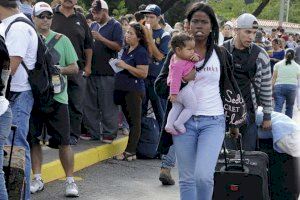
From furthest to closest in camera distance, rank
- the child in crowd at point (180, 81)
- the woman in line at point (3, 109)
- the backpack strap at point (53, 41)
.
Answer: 1. the backpack strap at point (53, 41)
2. the child in crowd at point (180, 81)
3. the woman in line at point (3, 109)

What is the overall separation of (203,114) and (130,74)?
415 centimetres

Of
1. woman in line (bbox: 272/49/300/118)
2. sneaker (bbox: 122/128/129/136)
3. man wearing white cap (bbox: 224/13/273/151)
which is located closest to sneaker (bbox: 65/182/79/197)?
man wearing white cap (bbox: 224/13/273/151)

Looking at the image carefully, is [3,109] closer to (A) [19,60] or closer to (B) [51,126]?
(A) [19,60]

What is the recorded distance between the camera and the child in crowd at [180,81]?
18.7 ft

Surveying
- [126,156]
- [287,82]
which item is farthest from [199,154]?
[287,82]

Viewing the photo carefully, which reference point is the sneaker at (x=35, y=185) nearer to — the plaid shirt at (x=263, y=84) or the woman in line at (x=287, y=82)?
the plaid shirt at (x=263, y=84)

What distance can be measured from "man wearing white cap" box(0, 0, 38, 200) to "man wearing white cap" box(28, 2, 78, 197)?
0.74m

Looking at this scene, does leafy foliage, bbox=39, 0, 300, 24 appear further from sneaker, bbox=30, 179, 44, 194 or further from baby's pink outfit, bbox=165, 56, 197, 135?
baby's pink outfit, bbox=165, 56, 197, 135

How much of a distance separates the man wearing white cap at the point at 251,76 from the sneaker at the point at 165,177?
5.54 ft

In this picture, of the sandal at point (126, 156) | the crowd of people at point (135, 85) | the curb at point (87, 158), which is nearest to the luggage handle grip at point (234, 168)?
the crowd of people at point (135, 85)

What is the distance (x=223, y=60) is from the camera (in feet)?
19.5

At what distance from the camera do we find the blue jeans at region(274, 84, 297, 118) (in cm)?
1560

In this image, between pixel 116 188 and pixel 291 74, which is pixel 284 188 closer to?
pixel 116 188

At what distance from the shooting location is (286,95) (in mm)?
15680
